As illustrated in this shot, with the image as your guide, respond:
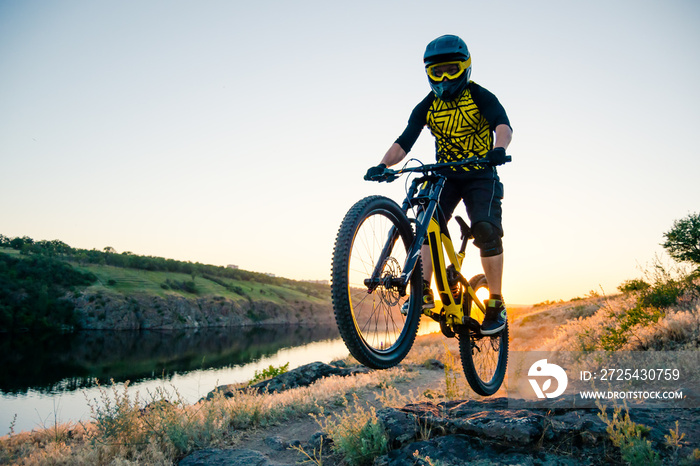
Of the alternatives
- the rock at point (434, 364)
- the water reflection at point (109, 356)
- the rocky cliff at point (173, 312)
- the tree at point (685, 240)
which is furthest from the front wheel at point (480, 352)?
the rocky cliff at point (173, 312)

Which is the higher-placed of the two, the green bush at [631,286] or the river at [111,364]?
the green bush at [631,286]

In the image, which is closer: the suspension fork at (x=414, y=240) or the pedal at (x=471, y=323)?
the suspension fork at (x=414, y=240)

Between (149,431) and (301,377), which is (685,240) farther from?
(149,431)

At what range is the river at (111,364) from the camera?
29181 millimetres

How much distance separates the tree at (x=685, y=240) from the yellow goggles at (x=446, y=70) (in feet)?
58.8

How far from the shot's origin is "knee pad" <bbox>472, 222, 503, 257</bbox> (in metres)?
4.33

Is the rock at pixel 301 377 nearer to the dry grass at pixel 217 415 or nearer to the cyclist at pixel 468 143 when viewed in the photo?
the dry grass at pixel 217 415

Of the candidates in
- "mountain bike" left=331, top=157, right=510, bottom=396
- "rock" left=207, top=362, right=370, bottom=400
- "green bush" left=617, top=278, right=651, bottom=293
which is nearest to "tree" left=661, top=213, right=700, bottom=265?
"green bush" left=617, top=278, right=651, bottom=293

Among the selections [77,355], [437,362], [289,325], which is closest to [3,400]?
[77,355]

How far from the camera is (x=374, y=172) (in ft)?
12.5

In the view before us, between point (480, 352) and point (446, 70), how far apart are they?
356 centimetres

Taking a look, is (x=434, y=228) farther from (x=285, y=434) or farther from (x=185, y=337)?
(x=185, y=337)

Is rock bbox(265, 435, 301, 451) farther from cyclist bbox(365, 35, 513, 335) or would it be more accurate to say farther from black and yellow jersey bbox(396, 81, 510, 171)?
black and yellow jersey bbox(396, 81, 510, 171)

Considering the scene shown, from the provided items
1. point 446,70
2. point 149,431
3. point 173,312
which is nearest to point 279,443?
point 149,431
